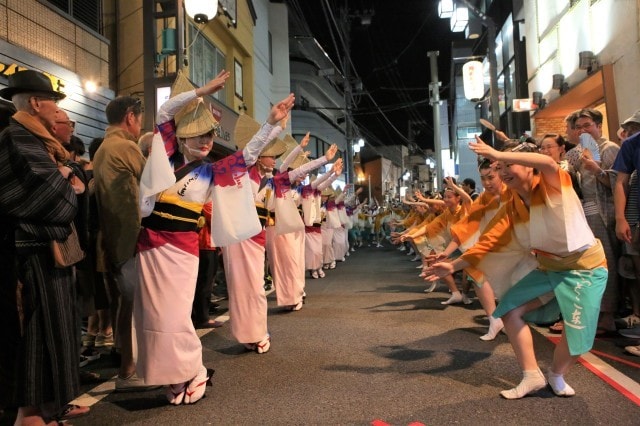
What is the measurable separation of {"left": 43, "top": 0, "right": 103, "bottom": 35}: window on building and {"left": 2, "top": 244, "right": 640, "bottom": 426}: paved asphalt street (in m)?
7.20

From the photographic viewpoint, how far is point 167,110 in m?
3.45

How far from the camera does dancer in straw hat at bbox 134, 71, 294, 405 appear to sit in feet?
10.8

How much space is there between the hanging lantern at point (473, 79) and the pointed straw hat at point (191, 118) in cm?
1469

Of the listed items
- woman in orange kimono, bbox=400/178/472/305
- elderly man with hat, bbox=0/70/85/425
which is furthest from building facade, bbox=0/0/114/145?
woman in orange kimono, bbox=400/178/472/305

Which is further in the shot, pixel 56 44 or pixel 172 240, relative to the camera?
pixel 56 44

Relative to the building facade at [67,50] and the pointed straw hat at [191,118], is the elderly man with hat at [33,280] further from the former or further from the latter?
the building facade at [67,50]

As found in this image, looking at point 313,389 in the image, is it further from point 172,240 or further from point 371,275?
point 371,275

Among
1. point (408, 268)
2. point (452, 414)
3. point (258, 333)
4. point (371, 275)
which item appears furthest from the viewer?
point (408, 268)

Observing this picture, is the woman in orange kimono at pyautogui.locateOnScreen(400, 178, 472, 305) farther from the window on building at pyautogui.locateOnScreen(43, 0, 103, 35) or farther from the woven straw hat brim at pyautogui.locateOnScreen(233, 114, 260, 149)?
the window on building at pyautogui.locateOnScreen(43, 0, 103, 35)

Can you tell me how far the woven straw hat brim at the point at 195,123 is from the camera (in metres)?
3.52

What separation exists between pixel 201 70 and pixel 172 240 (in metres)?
12.0

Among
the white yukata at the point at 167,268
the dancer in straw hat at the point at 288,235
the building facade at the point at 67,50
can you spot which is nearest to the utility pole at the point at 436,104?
the building facade at the point at 67,50

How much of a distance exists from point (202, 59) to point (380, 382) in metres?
12.9

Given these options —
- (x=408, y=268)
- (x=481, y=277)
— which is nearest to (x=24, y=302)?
(x=481, y=277)
